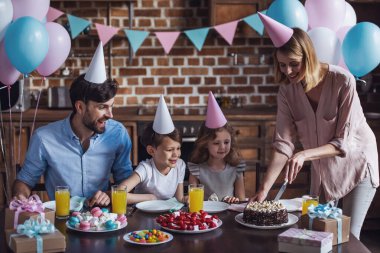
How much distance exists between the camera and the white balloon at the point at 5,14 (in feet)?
8.50

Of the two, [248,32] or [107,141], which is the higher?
[248,32]

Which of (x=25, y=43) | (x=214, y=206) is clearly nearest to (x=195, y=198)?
(x=214, y=206)

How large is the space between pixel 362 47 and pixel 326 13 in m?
0.33

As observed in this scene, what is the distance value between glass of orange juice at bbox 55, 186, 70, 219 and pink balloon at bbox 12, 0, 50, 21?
3.53 ft

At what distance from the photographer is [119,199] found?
211 centimetres

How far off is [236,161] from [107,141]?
614 millimetres

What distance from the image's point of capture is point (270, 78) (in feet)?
15.4

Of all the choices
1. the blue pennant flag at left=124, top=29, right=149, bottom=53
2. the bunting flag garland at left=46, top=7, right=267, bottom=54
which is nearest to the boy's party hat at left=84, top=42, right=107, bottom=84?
the bunting flag garland at left=46, top=7, right=267, bottom=54

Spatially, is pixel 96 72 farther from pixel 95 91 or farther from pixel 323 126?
pixel 323 126

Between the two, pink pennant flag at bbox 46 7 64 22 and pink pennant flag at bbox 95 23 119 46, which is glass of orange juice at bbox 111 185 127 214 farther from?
pink pennant flag at bbox 95 23 119 46

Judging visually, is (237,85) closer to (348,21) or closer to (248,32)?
(248,32)

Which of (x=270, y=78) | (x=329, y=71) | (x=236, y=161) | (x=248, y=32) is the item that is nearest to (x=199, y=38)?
(x=248, y=32)

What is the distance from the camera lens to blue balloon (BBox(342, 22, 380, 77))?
270 cm

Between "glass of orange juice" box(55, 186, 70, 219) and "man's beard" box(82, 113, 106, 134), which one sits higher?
"man's beard" box(82, 113, 106, 134)
